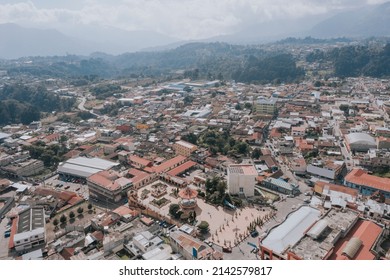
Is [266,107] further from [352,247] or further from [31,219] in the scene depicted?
[31,219]

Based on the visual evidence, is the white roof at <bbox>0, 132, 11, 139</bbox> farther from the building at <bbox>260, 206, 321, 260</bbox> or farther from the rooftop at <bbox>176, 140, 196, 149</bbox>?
the building at <bbox>260, 206, 321, 260</bbox>

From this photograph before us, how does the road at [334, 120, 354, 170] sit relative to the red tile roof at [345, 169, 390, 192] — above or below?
below

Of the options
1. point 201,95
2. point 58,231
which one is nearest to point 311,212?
A: point 58,231

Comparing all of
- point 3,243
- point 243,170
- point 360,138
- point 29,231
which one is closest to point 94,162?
point 29,231

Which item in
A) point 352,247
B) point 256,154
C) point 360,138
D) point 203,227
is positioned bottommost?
point 203,227

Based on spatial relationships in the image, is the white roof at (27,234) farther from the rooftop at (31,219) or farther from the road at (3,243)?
the road at (3,243)

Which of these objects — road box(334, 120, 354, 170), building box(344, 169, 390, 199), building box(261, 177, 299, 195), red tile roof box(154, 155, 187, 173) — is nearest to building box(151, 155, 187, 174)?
red tile roof box(154, 155, 187, 173)
